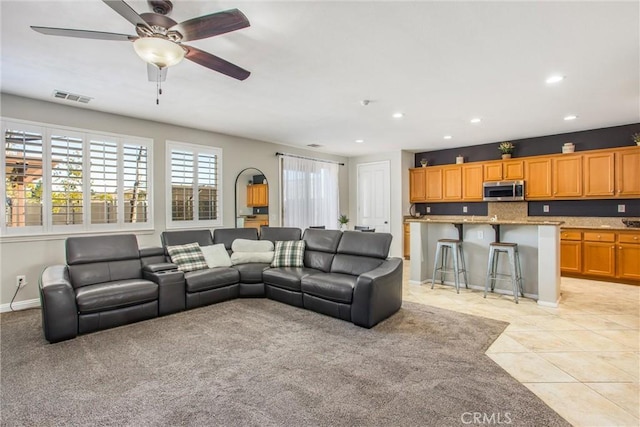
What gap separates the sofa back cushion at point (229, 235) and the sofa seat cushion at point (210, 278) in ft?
2.27

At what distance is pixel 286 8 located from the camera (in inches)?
88.7

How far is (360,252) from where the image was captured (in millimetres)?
4367

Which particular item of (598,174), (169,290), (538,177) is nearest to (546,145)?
(538,177)

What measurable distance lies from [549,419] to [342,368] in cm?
135

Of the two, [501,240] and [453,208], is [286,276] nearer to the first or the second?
[501,240]

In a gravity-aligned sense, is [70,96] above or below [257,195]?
above

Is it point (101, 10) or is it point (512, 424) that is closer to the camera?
point (512, 424)

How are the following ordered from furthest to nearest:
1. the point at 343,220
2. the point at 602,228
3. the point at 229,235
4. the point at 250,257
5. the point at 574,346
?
the point at 343,220, the point at 602,228, the point at 229,235, the point at 250,257, the point at 574,346

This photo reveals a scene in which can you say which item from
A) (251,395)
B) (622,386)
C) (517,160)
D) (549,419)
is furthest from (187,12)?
(517,160)

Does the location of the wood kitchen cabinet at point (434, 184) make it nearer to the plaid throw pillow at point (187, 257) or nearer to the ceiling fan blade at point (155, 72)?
the plaid throw pillow at point (187, 257)

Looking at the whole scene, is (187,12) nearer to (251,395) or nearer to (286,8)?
(286,8)

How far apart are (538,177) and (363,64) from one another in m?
4.89

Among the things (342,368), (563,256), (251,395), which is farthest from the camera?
(563,256)

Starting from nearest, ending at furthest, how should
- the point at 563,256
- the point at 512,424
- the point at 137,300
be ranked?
1. the point at 512,424
2. the point at 137,300
3. the point at 563,256
